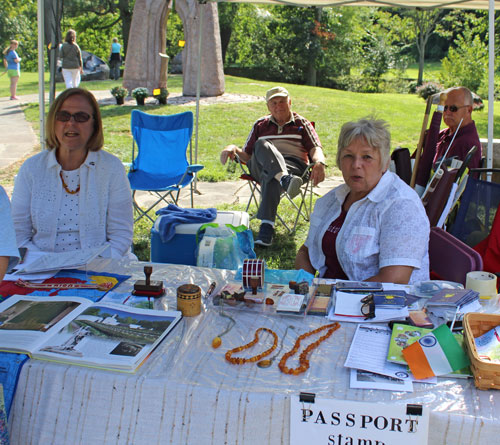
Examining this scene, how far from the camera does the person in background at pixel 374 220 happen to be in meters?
2.24

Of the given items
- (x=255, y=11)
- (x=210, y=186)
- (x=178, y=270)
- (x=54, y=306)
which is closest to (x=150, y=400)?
(x=54, y=306)

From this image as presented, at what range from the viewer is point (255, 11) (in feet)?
76.2

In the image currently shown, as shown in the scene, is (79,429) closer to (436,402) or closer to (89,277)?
(89,277)

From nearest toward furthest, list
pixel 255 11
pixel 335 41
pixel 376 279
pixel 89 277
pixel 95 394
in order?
pixel 95 394 < pixel 89 277 < pixel 376 279 < pixel 335 41 < pixel 255 11

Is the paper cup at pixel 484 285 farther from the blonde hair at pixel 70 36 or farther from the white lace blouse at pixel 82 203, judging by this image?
the blonde hair at pixel 70 36

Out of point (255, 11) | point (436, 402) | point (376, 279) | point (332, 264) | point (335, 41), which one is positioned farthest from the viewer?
point (255, 11)

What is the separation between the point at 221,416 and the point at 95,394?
34 cm

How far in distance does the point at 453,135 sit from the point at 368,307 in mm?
2696

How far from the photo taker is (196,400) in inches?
54.9

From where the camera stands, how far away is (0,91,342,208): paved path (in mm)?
6121

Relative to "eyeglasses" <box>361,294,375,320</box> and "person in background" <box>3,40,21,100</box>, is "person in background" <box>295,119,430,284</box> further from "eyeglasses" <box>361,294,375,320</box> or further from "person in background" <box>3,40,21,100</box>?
"person in background" <box>3,40,21,100</box>

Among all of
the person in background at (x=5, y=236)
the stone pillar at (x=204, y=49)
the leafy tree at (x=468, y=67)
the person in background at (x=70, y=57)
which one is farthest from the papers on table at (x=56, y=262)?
the leafy tree at (x=468, y=67)

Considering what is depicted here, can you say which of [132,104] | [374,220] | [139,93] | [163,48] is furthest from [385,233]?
[163,48]

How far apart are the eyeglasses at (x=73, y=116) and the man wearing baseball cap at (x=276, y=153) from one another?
206cm
